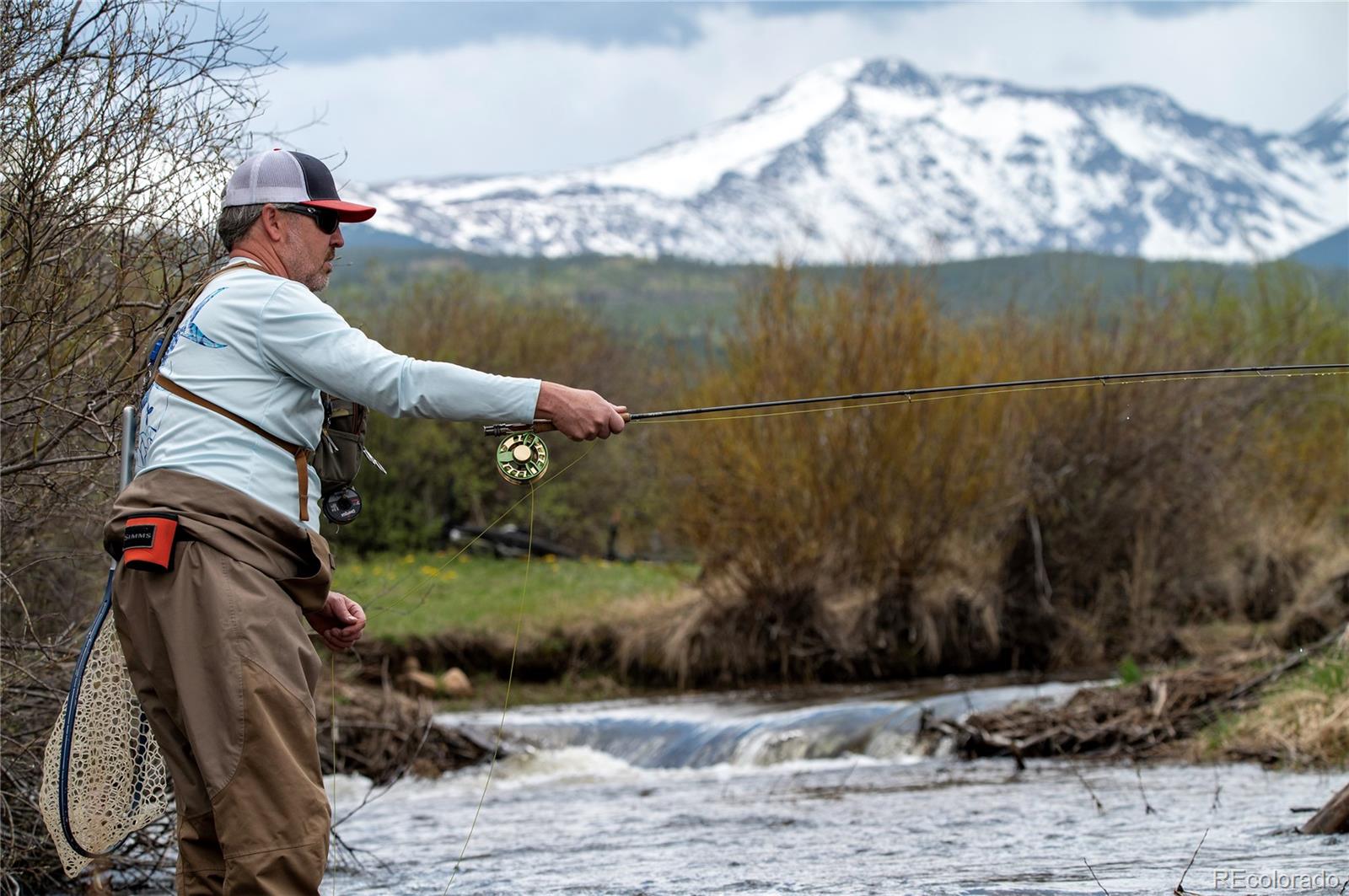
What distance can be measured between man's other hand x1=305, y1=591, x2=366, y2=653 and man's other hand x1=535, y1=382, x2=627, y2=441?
2.69 feet

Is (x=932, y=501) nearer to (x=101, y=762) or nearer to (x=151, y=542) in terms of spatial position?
(x=101, y=762)

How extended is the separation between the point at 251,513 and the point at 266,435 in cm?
21

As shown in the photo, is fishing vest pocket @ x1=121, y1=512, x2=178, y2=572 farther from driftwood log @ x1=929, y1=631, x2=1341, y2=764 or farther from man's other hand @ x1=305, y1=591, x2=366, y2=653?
driftwood log @ x1=929, y1=631, x2=1341, y2=764

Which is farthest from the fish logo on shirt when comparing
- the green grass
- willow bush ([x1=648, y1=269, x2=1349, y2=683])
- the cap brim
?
willow bush ([x1=648, y1=269, x2=1349, y2=683])

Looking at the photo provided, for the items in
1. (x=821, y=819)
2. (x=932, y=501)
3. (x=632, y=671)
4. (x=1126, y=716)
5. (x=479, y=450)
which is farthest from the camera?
(x=479, y=450)

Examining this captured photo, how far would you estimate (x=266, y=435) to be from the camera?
368 centimetres

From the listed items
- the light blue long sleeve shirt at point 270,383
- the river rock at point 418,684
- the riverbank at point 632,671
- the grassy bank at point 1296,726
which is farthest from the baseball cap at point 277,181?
the river rock at point 418,684

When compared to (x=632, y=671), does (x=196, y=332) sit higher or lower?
higher

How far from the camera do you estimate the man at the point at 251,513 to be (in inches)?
136

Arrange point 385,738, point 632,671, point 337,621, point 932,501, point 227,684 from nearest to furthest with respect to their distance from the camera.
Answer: point 227,684 < point 337,621 < point 385,738 < point 932,501 < point 632,671

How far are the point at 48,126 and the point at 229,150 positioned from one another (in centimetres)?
86

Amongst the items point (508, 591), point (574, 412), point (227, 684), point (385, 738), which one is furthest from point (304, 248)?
point (508, 591)

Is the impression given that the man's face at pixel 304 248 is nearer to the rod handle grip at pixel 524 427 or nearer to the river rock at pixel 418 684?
the rod handle grip at pixel 524 427

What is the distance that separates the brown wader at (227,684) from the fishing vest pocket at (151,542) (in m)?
0.02
